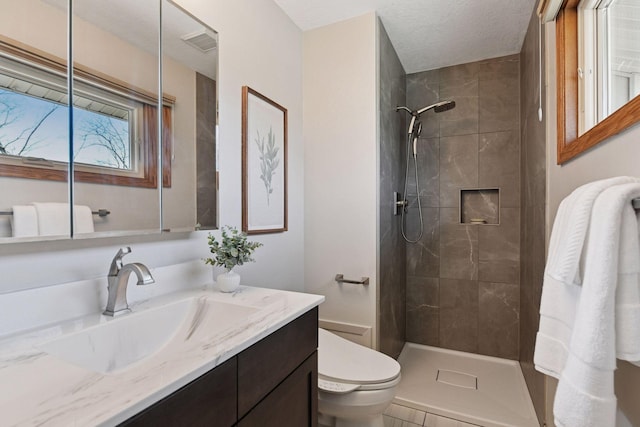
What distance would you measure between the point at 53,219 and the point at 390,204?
1813mm

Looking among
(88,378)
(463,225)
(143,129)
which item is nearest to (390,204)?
(463,225)

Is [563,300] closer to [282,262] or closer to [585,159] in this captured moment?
[585,159]

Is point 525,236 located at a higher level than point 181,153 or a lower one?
lower

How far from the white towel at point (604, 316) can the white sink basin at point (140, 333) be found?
76cm

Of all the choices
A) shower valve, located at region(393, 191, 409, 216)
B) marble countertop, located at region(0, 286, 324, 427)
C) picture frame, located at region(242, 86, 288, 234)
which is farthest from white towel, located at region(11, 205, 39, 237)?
shower valve, located at region(393, 191, 409, 216)

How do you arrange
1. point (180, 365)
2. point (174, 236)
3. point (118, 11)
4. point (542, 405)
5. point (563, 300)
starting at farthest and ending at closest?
point (542, 405), point (174, 236), point (118, 11), point (563, 300), point (180, 365)

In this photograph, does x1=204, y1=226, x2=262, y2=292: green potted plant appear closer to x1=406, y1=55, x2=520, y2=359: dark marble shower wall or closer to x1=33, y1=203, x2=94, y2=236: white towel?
x1=33, y1=203, x2=94, y2=236: white towel

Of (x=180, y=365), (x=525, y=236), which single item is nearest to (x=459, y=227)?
(x=525, y=236)

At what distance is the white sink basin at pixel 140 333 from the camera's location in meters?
0.75

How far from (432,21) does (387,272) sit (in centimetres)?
163

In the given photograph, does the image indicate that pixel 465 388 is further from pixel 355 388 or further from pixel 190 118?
pixel 190 118

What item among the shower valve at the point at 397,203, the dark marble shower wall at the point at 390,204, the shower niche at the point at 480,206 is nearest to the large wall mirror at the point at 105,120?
the dark marble shower wall at the point at 390,204

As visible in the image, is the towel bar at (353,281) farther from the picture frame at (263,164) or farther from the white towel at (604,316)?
the white towel at (604,316)

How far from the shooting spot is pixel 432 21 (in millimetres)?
1960
